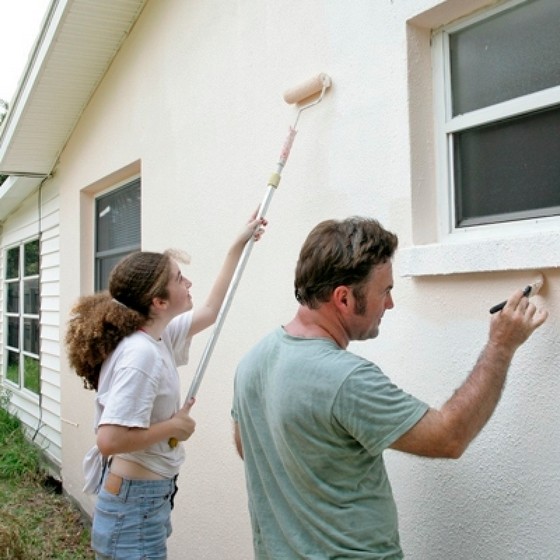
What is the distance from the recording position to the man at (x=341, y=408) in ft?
5.09

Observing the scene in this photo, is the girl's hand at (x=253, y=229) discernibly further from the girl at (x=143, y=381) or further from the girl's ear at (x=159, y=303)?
the girl's ear at (x=159, y=303)

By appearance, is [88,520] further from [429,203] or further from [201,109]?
[429,203]

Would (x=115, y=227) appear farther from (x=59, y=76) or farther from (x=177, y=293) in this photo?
(x=177, y=293)

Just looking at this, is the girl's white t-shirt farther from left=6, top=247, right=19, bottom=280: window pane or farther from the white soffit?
left=6, top=247, right=19, bottom=280: window pane

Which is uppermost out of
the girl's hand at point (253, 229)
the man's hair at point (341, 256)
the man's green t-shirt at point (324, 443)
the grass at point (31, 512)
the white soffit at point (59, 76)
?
the white soffit at point (59, 76)

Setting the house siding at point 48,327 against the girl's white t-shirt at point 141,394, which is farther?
the house siding at point 48,327

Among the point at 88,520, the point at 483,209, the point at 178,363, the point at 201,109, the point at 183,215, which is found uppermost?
the point at 201,109

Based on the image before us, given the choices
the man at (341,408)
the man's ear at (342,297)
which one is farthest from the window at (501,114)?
the man's ear at (342,297)

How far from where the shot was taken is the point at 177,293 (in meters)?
2.60

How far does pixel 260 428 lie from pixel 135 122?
3399mm

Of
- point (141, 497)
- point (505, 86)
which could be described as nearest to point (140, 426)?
point (141, 497)

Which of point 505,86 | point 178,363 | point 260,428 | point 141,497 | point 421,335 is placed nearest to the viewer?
point 260,428

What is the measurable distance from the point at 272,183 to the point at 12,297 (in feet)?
27.5

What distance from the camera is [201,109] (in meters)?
3.80
